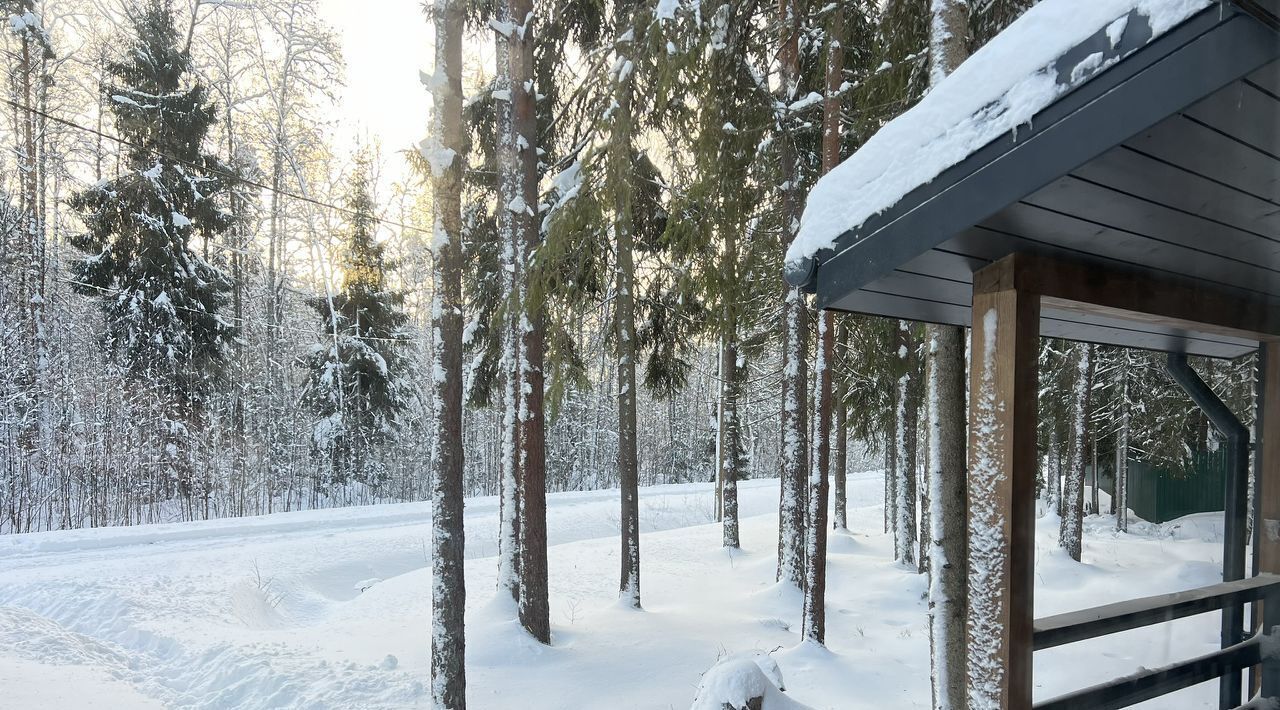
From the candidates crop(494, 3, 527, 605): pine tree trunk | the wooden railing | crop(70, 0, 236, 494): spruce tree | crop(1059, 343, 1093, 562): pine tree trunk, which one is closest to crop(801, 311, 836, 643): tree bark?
crop(494, 3, 527, 605): pine tree trunk

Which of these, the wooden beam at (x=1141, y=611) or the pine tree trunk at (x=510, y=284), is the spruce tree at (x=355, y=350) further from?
the wooden beam at (x=1141, y=611)

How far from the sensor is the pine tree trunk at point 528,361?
761 centimetres

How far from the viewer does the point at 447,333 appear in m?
6.11

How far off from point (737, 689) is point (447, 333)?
4077 millimetres

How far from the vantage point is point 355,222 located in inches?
696

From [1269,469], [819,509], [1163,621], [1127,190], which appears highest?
[1127,190]

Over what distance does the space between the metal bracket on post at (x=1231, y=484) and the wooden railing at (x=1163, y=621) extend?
0.56 feet

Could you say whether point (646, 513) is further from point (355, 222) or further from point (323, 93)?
point (323, 93)

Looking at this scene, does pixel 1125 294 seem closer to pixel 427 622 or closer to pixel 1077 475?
pixel 427 622

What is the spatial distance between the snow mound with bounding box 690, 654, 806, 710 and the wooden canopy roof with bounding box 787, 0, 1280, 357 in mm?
1866

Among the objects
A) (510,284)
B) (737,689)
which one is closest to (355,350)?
(510,284)

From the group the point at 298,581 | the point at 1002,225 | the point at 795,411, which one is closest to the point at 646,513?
the point at 298,581

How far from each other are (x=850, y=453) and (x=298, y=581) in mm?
39745

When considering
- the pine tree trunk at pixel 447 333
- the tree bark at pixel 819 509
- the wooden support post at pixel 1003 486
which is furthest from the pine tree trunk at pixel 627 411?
the wooden support post at pixel 1003 486
